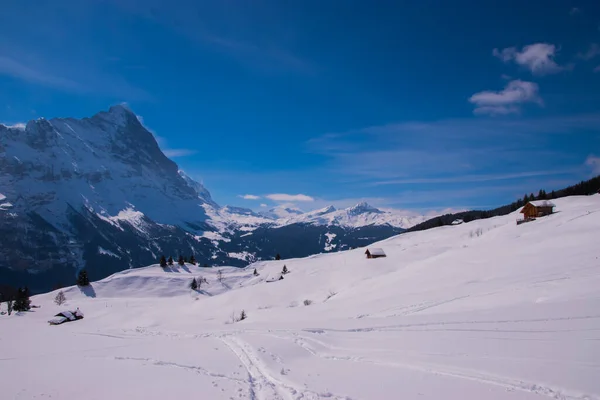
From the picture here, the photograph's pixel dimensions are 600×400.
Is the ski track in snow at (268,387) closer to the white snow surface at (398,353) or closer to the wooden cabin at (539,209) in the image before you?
the white snow surface at (398,353)

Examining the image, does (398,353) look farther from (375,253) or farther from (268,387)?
(375,253)

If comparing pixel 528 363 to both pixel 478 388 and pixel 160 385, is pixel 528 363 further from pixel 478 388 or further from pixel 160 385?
pixel 160 385

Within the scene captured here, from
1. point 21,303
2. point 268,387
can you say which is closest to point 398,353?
point 268,387

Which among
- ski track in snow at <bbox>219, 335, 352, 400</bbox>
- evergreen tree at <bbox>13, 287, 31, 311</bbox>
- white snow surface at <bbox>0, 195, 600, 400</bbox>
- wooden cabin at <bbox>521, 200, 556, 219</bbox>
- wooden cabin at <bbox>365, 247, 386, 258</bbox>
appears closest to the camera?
ski track in snow at <bbox>219, 335, 352, 400</bbox>

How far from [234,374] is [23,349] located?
14661 mm

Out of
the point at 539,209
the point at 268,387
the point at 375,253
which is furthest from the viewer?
the point at 375,253

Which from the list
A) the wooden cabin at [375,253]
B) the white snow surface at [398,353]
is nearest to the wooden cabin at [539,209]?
the wooden cabin at [375,253]

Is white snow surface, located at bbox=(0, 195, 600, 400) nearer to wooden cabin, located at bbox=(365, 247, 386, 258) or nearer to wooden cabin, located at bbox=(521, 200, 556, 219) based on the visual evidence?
wooden cabin, located at bbox=(365, 247, 386, 258)

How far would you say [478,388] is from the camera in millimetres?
9688

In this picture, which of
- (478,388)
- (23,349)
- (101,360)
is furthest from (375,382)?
(23,349)

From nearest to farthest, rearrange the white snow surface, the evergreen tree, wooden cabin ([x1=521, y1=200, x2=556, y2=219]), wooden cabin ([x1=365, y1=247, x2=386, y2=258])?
1. the white snow surface
2. the evergreen tree
3. wooden cabin ([x1=521, y1=200, x2=556, y2=219])
4. wooden cabin ([x1=365, y1=247, x2=386, y2=258])

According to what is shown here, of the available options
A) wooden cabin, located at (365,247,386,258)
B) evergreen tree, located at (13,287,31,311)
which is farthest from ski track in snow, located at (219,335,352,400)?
evergreen tree, located at (13,287,31,311)

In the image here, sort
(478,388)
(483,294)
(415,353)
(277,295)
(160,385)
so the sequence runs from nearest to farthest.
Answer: (478,388) < (160,385) < (415,353) < (483,294) < (277,295)

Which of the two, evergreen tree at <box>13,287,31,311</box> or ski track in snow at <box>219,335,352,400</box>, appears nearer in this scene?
ski track in snow at <box>219,335,352,400</box>
